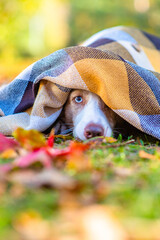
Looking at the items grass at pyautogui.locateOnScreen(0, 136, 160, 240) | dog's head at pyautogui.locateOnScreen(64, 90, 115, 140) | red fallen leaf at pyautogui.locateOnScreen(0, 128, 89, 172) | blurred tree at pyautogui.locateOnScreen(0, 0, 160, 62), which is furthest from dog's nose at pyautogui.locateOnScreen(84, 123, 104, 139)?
blurred tree at pyautogui.locateOnScreen(0, 0, 160, 62)

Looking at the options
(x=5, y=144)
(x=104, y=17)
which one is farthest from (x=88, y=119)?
(x=104, y=17)

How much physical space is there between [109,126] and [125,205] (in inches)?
68.7

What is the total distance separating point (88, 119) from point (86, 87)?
279 millimetres

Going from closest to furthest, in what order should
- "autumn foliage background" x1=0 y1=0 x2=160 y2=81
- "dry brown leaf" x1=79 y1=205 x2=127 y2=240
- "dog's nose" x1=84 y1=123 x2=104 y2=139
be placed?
"dry brown leaf" x1=79 y1=205 x2=127 y2=240, "dog's nose" x1=84 y1=123 x2=104 y2=139, "autumn foliage background" x1=0 y1=0 x2=160 y2=81

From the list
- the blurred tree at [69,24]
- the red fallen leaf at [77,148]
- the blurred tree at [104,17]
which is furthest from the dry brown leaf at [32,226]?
the blurred tree at [104,17]

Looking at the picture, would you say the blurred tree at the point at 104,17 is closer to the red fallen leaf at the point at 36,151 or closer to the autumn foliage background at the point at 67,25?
the autumn foliage background at the point at 67,25

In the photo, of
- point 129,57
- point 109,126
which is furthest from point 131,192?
point 129,57

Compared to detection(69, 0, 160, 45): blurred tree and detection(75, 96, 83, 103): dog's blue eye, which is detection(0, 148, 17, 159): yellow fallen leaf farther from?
detection(69, 0, 160, 45): blurred tree

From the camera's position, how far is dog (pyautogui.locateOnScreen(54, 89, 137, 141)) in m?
2.81

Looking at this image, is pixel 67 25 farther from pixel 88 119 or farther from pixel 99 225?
pixel 99 225

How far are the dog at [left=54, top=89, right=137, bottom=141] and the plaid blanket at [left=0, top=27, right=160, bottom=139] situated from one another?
5.4 inches

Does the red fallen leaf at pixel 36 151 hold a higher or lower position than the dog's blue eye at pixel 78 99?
lower

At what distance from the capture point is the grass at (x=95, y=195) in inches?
46.1

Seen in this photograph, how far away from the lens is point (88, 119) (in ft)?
9.51
